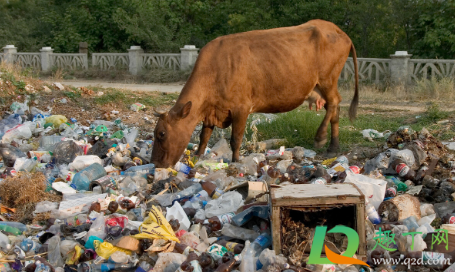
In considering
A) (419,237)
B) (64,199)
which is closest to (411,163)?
(419,237)

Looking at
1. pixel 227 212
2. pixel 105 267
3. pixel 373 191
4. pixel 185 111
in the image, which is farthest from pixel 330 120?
pixel 105 267

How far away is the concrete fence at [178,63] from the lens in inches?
539

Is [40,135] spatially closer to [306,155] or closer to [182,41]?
[306,155]

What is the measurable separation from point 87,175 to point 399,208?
3502 millimetres

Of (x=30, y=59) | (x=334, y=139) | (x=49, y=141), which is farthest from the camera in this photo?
(x=30, y=59)

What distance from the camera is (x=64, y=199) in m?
5.12

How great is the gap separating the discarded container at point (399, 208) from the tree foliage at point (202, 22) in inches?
447

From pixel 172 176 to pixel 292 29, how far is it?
2.87m

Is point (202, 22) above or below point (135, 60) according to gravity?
above

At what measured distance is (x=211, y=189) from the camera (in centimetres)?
504

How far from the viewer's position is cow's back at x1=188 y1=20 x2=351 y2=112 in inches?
244

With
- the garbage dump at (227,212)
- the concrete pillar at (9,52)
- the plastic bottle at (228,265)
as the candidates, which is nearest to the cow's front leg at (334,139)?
the garbage dump at (227,212)

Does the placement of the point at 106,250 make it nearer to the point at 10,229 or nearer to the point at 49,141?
the point at 10,229

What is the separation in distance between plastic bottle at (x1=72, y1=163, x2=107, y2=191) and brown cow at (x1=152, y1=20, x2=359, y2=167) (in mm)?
671
